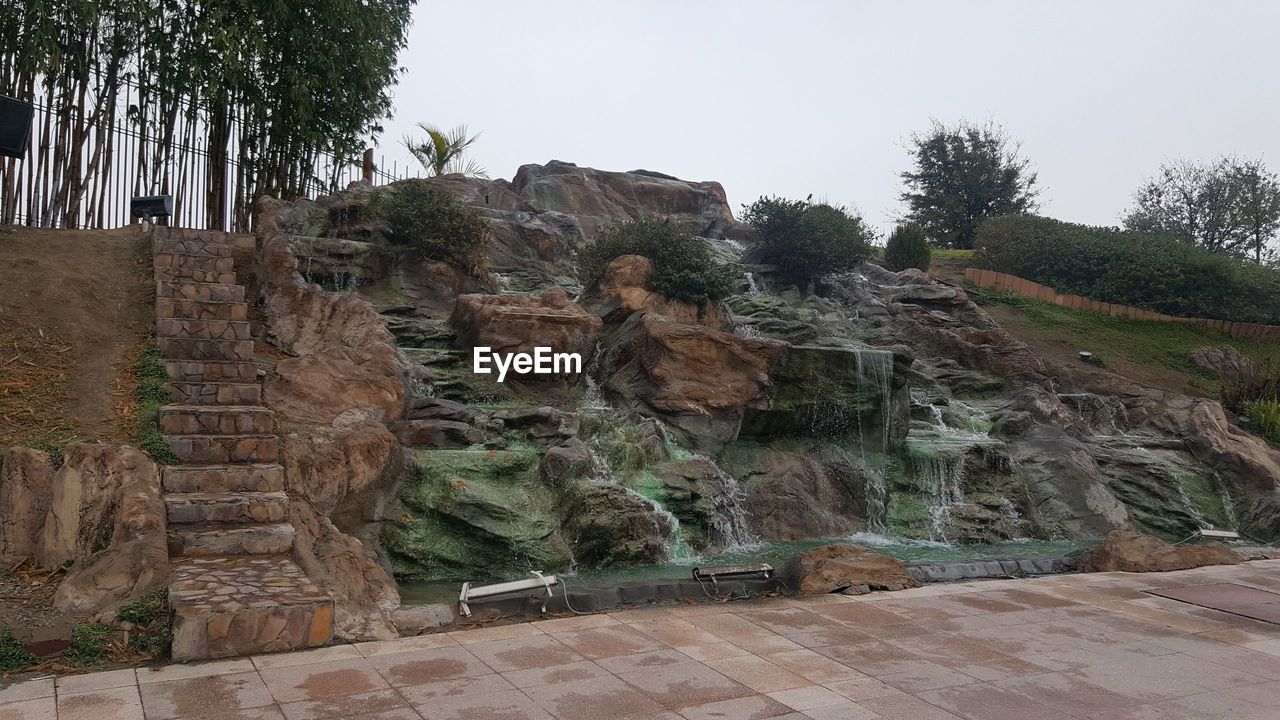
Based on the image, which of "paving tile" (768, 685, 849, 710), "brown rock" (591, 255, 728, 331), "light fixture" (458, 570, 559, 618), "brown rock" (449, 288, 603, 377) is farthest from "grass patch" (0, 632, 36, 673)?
"brown rock" (591, 255, 728, 331)

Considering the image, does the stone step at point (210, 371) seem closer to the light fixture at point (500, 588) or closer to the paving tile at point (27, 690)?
the light fixture at point (500, 588)

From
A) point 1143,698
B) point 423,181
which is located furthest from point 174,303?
point 1143,698

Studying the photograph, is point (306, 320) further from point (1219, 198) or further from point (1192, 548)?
point (1219, 198)

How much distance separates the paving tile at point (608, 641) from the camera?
5.20 m

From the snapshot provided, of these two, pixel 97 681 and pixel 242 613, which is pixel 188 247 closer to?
pixel 242 613

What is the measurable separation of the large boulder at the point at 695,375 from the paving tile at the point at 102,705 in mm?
7919

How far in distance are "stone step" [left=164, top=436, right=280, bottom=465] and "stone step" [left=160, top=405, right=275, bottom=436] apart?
6.4 inches

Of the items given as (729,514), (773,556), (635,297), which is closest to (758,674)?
(773,556)

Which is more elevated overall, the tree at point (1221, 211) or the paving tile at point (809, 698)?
the tree at point (1221, 211)

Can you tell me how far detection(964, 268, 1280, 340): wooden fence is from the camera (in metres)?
22.1

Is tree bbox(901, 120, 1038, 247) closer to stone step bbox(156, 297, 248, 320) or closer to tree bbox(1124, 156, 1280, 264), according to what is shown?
tree bbox(1124, 156, 1280, 264)

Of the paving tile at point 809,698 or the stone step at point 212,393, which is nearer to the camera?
the paving tile at point 809,698

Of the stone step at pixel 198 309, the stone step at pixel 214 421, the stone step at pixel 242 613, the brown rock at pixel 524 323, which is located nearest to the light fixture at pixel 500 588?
the stone step at pixel 242 613

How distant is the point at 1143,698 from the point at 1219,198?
111 feet
